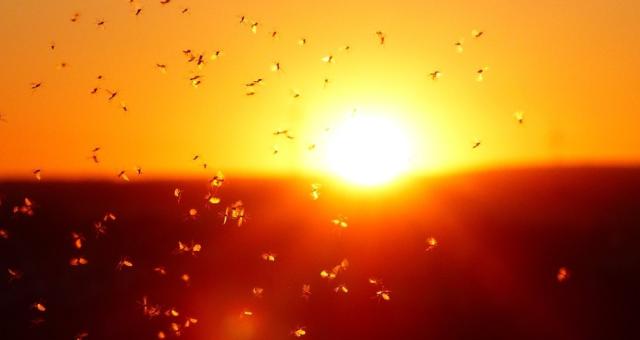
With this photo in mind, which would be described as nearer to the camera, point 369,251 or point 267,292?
point 267,292

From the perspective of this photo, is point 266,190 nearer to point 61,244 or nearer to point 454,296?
point 61,244

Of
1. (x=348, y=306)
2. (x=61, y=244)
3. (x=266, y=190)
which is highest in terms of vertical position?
(x=266, y=190)

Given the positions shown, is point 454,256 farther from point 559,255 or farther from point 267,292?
point 267,292

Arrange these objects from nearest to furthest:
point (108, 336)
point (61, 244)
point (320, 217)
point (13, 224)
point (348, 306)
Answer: point (108, 336), point (348, 306), point (61, 244), point (13, 224), point (320, 217)

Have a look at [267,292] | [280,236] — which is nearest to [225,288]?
[267,292]

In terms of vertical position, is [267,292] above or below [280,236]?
below

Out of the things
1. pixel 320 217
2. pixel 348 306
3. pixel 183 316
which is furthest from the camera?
pixel 320 217
